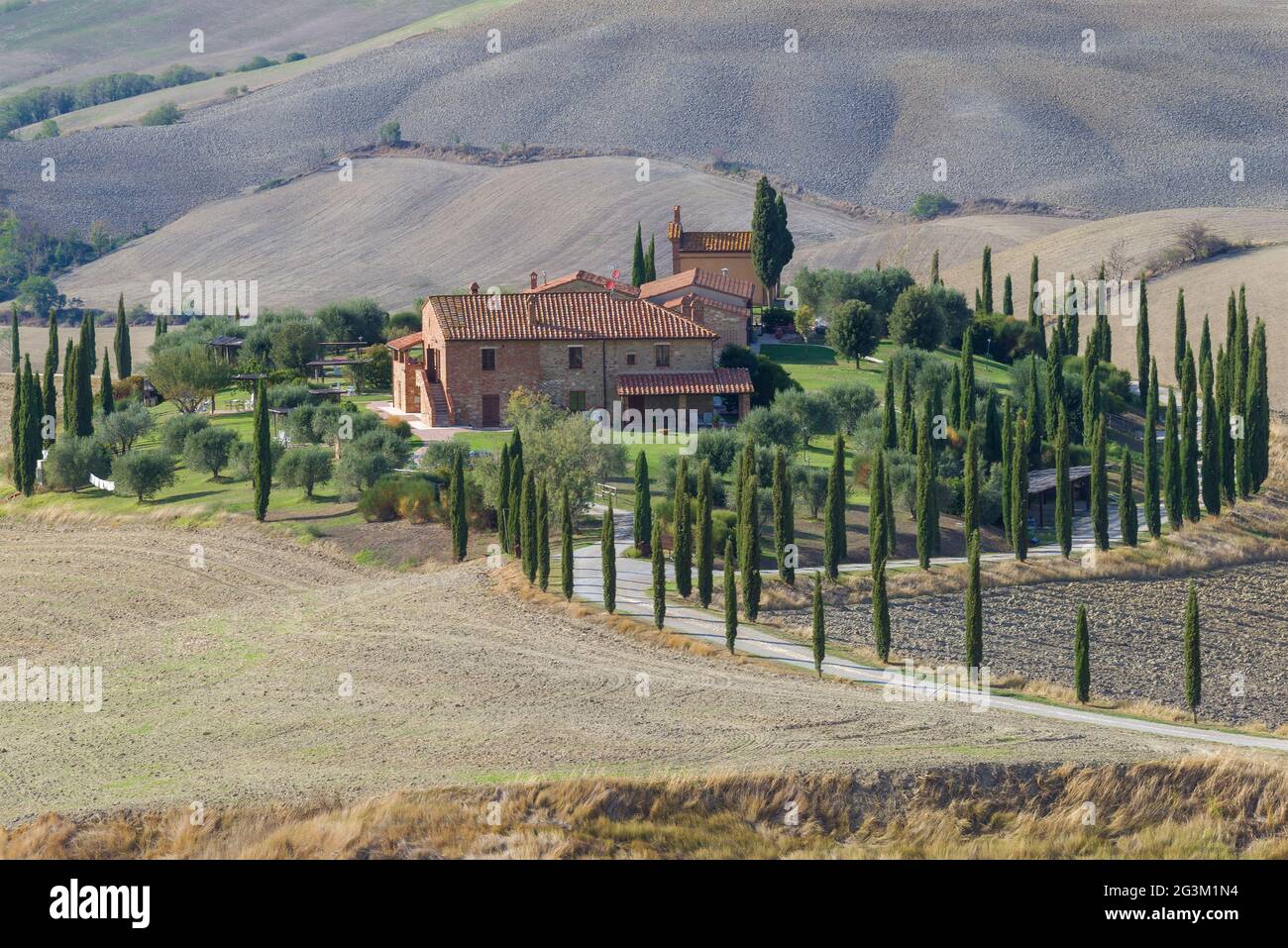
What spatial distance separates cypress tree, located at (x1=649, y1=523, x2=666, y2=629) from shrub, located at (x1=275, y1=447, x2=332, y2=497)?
17189 millimetres

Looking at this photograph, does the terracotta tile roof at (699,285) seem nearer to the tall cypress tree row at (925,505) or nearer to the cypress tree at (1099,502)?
the cypress tree at (1099,502)

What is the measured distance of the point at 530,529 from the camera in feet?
182

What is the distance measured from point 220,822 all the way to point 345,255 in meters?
127

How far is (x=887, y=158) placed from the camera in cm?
18125

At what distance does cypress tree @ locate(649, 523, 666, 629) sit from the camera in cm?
5097

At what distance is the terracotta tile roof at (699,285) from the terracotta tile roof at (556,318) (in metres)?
6.93

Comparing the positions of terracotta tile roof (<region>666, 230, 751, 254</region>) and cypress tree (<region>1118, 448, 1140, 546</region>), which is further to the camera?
terracotta tile roof (<region>666, 230, 751, 254</region>)

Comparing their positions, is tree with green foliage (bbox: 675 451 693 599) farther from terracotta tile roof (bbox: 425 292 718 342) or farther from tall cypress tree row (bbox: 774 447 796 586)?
terracotta tile roof (bbox: 425 292 718 342)

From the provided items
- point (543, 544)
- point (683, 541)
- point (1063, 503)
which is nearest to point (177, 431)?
point (543, 544)

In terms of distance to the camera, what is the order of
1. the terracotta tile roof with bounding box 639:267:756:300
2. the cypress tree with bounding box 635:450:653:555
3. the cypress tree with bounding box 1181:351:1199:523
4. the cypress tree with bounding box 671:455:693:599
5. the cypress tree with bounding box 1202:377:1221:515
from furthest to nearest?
the terracotta tile roof with bounding box 639:267:756:300 < the cypress tree with bounding box 1202:377:1221:515 < the cypress tree with bounding box 1181:351:1199:523 < the cypress tree with bounding box 635:450:653:555 < the cypress tree with bounding box 671:455:693:599

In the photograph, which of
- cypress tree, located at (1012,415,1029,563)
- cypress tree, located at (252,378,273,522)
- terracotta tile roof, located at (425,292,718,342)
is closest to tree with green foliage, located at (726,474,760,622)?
cypress tree, located at (1012,415,1029,563)

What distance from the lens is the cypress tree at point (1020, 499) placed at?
198 ft

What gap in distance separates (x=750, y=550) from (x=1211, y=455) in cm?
2174
